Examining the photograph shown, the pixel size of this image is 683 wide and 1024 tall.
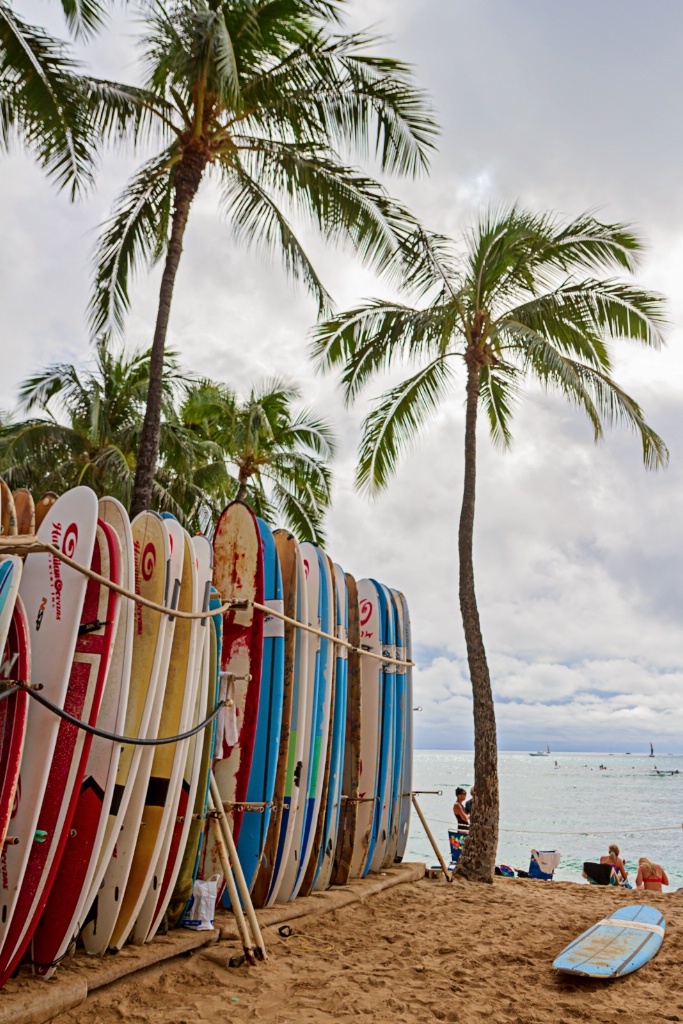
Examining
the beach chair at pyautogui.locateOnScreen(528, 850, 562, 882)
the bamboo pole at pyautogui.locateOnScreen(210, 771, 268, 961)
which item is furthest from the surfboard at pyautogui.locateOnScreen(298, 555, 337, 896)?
the beach chair at pyautogui.locateOnScreen(528, 850, 562, 882)

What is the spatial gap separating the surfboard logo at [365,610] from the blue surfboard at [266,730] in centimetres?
167

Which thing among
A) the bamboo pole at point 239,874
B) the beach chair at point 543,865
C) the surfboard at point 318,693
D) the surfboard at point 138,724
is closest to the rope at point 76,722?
the surfboard at point 138,724

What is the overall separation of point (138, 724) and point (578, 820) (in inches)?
1889

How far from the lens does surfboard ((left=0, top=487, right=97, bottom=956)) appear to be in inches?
122

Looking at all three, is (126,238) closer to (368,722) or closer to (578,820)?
(368,722)

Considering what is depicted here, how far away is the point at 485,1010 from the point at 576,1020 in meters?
0.36

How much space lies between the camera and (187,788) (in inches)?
159

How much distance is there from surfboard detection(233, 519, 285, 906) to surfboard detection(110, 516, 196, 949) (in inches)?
32.2

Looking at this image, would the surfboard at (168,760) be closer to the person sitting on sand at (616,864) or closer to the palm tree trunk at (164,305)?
the palm tree trunk at (164,305)

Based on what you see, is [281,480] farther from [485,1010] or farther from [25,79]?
[485,1010]

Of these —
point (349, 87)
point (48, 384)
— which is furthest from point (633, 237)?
point (48, 384)

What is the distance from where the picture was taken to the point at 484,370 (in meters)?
10.4

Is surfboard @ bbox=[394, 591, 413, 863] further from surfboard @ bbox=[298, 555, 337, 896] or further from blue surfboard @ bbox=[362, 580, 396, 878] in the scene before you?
surfboard @ bbox=[298, 555, 337, 896]

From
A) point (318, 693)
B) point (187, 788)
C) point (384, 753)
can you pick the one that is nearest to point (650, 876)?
point (384, 753)
